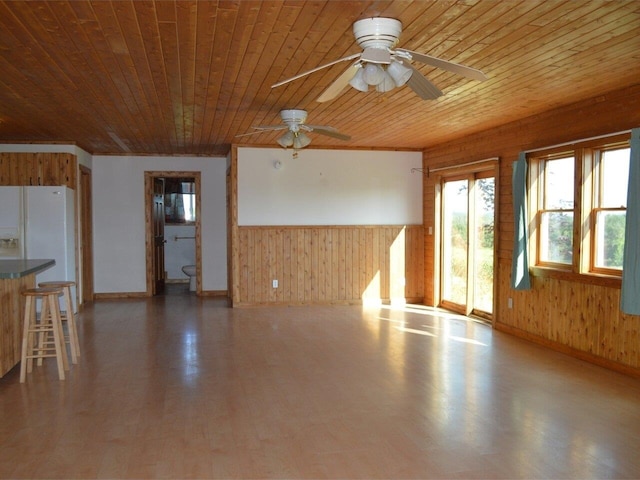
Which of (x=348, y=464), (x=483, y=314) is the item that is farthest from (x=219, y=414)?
(x=483, y=314)

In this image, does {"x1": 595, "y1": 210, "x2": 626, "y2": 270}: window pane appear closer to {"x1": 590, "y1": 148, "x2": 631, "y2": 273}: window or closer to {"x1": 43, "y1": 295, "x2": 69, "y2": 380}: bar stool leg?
{"x1": 590, "y1": 148, "x2": 631, "y2": 273}: window

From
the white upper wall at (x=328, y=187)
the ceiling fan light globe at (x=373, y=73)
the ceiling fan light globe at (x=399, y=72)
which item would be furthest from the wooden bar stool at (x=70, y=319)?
the ceiling fan light globe at (x=399, y=72)

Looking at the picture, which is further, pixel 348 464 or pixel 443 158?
pixel 443 158

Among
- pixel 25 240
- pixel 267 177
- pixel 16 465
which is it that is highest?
pixel 267 177

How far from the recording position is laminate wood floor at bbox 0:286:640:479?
3018mm

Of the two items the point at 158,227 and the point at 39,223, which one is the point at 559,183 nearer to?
the point at 39,223

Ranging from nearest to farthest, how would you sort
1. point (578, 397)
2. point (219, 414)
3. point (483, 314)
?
point (219, 414)
point (578, 397)
point (483, 314)

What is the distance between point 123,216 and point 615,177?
286 inches

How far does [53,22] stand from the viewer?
3104 mm

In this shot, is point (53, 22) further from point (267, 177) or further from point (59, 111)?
point (267, 177)

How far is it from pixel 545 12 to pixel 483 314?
480cm

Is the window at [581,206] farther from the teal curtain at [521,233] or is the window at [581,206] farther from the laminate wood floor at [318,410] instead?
the laminate wood floor at [318,410]

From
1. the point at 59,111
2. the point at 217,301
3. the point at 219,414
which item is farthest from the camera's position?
the point at 217,301

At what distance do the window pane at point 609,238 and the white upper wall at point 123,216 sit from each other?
6.22m
